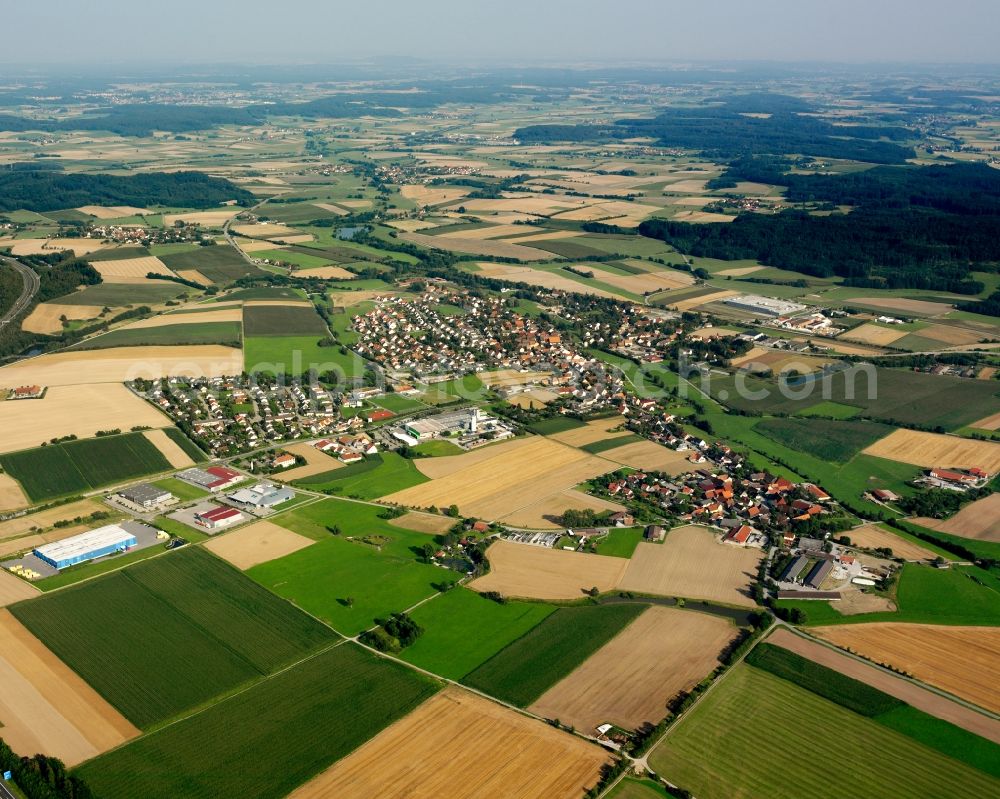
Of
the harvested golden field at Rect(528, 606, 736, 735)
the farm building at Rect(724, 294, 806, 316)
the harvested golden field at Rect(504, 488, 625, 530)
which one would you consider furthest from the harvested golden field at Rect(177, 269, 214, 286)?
the harvested golden field at Rect(528, 606, 736, 735)

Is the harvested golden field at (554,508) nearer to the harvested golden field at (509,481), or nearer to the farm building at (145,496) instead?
the harvested golden field at (509,481)

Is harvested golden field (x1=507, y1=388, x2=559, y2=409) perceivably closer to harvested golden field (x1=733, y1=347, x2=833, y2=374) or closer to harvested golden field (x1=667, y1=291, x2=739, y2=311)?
harvested golden field (x1=733, y1=347, x2=833, y2=374)

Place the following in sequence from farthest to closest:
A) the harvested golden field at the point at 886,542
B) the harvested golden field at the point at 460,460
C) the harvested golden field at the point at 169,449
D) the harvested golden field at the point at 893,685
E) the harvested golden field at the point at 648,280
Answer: the harvested golden field at the point at 648,280
the harvested golden field at the point at 169,449
the harvested golden field at the point at 460,460
the harvested golden field at the point at 886,542
the harvested golden field at the point at 893,685

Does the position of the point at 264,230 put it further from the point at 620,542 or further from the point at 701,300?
the point at 620,542

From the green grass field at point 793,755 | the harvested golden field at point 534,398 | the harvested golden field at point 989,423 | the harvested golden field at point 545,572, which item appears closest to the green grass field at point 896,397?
the harvested golden field at point 989,423

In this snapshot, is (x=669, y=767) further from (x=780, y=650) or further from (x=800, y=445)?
(x=800, y=445)

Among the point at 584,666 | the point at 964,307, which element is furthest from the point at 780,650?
the point at 964,307
